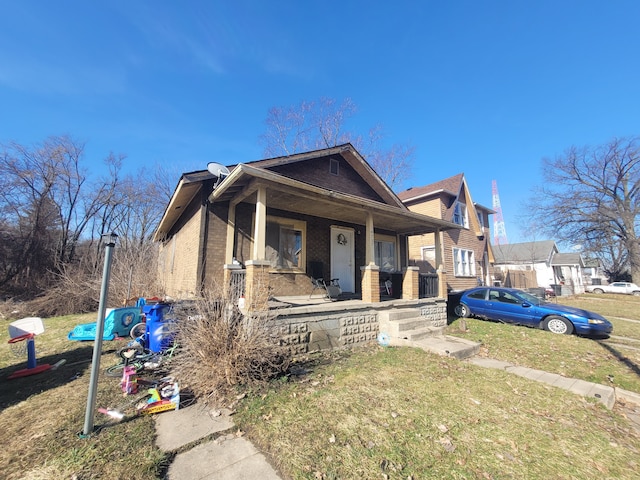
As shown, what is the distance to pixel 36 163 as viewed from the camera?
706 inches

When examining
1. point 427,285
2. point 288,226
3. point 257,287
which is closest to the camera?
point 257,287

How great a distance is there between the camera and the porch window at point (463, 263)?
1653 cm

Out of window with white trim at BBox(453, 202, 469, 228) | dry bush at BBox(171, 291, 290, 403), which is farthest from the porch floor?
window with white trim at BBox(453, 202, 469, 228)

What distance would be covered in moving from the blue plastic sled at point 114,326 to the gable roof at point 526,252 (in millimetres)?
34259

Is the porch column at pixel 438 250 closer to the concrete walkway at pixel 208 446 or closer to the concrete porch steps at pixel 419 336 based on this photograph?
the concrete porch steps at pixel 419 336

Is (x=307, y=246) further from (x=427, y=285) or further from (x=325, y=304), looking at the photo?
(x=427, y=285)

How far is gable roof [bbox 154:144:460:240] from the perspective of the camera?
6.30 meters

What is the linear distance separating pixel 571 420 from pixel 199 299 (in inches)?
216

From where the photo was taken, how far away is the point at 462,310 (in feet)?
35.8

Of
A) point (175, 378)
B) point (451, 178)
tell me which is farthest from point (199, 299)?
point (451, 178)

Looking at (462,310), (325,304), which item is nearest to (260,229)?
(325,304)

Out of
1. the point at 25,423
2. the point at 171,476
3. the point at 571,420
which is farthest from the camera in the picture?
the point at 571,420

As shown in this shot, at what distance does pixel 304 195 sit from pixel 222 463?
5368mm

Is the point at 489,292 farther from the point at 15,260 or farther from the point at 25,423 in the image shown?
the point at 15,260
